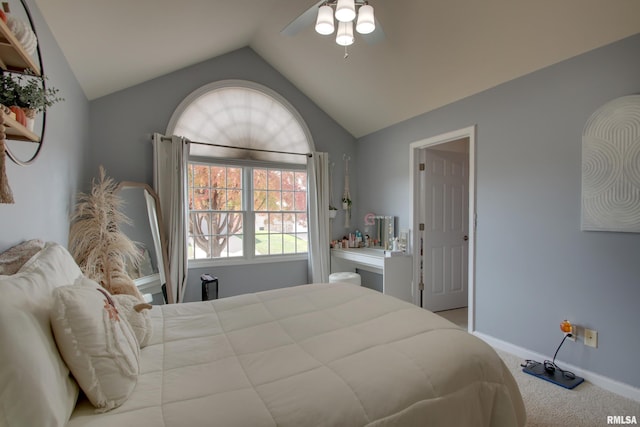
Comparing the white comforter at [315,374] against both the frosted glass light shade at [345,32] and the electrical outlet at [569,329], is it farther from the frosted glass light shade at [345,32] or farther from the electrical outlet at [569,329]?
the frosted glass light shade at [345,32]

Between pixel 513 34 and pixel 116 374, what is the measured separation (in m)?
3.18

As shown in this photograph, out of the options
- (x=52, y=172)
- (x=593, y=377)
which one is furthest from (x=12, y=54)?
(x=593, y=377)

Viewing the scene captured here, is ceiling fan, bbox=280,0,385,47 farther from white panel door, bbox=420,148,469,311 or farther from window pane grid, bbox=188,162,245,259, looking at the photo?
window pane grid, bbox=188,162,245,259

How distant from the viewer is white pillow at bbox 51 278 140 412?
93 cm

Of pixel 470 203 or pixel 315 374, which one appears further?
pixel 470 203

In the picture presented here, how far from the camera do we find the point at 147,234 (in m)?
3.34

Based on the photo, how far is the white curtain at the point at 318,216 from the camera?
431 cm

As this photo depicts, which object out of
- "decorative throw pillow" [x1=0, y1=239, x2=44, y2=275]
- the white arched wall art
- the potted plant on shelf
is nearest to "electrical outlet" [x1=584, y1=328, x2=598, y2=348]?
the white arched wall art

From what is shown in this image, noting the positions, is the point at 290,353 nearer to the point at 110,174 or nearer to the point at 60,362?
the point at 60,362

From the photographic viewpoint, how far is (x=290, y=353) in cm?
129

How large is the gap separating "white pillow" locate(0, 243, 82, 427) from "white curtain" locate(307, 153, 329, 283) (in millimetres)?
3354

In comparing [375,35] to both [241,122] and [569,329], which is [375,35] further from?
[569,329]

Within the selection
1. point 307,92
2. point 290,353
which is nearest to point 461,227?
point 307,92

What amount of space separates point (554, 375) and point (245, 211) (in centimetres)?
345
